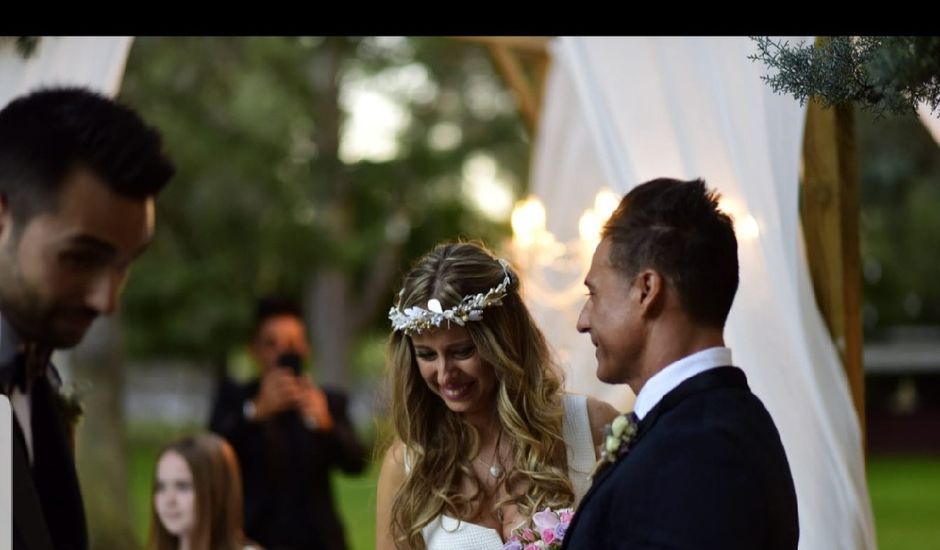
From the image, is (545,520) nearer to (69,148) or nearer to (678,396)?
(678,396)

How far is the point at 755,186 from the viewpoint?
4.38 m

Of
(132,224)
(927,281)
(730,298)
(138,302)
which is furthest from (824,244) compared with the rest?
(927,281)

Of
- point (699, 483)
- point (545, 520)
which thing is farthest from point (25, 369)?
point (699, 483)

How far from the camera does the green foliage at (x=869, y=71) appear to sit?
2502 millimetres

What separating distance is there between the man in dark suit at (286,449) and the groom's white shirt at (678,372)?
4040 millimetres

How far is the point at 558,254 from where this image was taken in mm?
7078

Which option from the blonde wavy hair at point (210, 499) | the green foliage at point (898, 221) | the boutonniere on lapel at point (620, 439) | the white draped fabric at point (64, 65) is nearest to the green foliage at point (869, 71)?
the boutonniere on lapel at point (620, 439)

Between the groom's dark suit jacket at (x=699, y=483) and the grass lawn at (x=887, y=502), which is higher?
the grass lawn at (x=887, y=502)

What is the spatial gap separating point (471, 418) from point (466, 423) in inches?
1.0

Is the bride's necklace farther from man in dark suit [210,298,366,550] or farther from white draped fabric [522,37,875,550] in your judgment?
man in dark suit [210,298,366,550]

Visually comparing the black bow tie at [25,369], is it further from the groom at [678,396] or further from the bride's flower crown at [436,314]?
the groom at [678,396]

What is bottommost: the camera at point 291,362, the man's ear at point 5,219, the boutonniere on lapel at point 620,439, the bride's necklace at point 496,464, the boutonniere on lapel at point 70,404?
the boutonniere on lapel at point 620,439

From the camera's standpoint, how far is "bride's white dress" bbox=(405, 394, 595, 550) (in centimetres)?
373

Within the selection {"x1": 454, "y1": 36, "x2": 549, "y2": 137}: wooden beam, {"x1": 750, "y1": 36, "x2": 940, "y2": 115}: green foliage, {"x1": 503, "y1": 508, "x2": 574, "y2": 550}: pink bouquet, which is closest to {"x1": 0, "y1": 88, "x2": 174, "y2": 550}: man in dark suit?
{"x1": 503, "y1": 508, "x2": 574, "y2": 550}: pink bouquet
